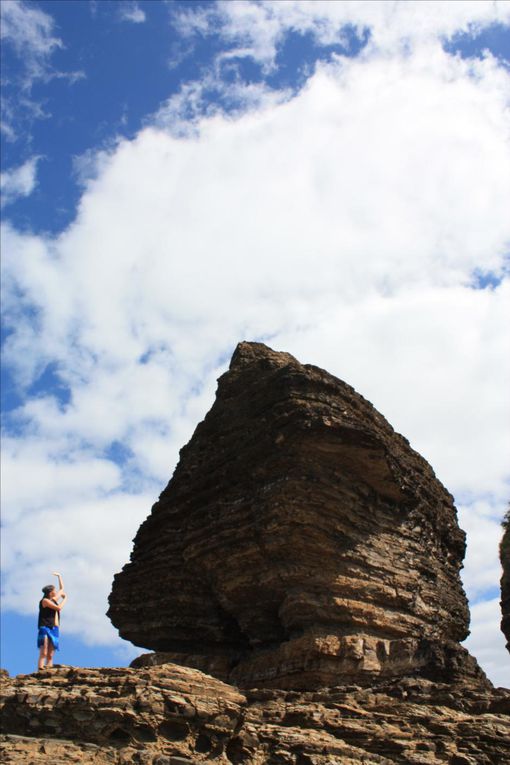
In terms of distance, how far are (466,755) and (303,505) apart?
8.61 meters

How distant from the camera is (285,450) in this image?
26828 mm

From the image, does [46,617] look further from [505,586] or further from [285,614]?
[505,586]

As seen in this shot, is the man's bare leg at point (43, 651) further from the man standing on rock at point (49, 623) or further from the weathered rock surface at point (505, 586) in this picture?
the weathered rock surface at point (505, 586)

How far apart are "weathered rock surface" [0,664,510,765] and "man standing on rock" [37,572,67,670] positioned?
202 centimetres

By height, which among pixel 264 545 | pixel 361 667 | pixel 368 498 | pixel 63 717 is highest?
pixel 368 498

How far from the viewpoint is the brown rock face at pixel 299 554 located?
24391mm

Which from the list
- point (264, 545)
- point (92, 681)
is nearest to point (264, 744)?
point (92, 681)

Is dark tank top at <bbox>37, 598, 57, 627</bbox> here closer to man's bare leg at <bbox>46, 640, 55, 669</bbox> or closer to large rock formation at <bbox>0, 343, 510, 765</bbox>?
man's bare leg at <bbox>46, 640, 55, 669</bbox>

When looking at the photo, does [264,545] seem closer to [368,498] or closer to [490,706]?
[368,498]

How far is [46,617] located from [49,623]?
0.57 feet

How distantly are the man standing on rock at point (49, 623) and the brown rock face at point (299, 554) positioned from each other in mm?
6617

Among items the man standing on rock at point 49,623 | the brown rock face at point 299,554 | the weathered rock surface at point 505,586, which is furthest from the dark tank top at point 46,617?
the weathered rock surface at point 505,586

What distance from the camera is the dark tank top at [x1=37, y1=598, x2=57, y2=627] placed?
21078 mm

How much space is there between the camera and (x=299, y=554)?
2512 centimetres
